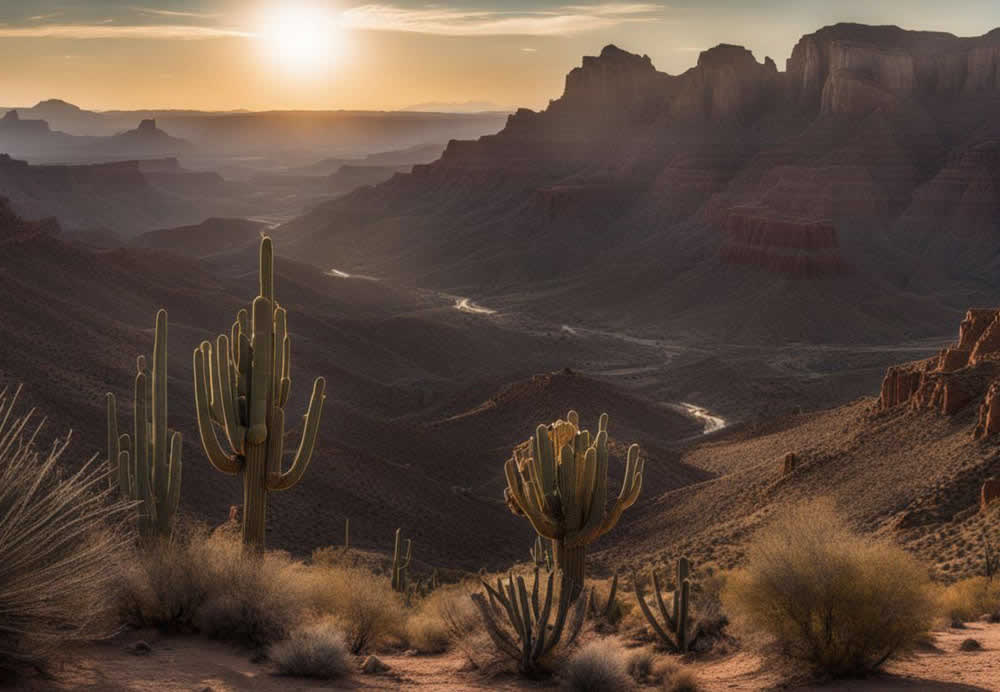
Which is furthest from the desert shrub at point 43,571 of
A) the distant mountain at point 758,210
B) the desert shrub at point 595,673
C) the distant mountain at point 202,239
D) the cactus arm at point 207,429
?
the distant mountain at point 202,239

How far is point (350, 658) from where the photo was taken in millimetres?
15031

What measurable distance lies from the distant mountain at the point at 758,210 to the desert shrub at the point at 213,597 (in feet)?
315

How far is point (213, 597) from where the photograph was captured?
1579 cm

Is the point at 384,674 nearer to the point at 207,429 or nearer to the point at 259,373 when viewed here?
the point at 207,429

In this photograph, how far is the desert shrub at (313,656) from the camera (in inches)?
557

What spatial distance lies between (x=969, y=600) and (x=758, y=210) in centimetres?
11972

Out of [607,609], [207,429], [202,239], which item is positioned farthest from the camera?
[202,239]

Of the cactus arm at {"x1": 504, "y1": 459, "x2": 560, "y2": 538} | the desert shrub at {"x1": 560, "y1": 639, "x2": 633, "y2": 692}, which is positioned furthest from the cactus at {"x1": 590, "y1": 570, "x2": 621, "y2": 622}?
the desert shrub at {"x1": 560, "y1": 639, "x2": 633, "y2": 692}

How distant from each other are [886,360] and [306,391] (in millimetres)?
49859

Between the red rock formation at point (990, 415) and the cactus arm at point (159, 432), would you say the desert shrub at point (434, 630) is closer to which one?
the cactus arm at point (159, 432)

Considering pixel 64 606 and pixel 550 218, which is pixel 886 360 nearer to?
pixel 550 218

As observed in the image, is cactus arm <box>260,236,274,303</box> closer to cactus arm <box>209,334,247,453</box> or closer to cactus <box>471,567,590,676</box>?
cactus arm <box>209,334,247,453</box>

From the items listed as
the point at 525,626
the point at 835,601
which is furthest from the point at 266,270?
the point at 835,601

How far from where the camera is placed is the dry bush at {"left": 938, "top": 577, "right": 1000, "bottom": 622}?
18.4 m
